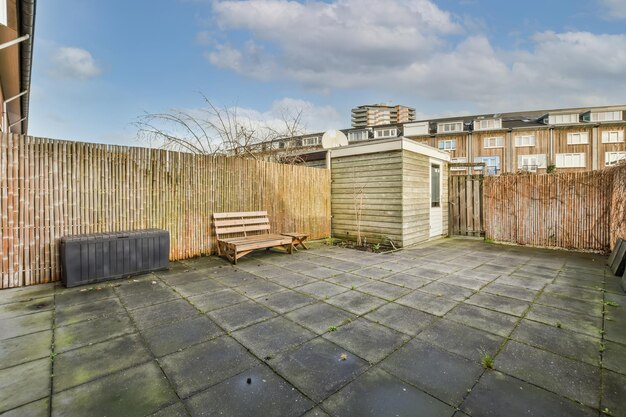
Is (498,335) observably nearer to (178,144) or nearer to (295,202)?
(295,202)

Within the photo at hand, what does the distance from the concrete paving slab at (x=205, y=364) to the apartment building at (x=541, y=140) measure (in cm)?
2561

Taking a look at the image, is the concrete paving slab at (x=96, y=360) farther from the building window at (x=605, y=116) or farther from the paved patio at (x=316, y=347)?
the building window at (x=605, y=116)

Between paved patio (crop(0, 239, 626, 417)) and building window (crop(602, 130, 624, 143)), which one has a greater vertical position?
building window (crop(602, 130, 624, 143))

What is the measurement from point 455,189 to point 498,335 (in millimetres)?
8262

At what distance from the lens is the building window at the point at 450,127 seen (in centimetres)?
3341

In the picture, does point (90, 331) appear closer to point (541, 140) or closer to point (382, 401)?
point (382, 401)

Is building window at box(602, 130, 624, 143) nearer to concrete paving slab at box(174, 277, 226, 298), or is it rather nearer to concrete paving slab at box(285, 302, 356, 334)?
concrete paving slab at box(285, 302, 356, 334)

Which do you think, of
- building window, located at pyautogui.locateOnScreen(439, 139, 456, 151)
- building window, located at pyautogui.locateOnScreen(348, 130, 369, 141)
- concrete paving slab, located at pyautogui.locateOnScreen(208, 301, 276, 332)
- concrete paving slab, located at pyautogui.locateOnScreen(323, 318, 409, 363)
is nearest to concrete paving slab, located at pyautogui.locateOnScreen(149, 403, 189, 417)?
concrete paving slab, located at pyautogui.locateOnScreen(208, 301, 276, 332)

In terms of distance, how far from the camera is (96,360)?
2447 mm

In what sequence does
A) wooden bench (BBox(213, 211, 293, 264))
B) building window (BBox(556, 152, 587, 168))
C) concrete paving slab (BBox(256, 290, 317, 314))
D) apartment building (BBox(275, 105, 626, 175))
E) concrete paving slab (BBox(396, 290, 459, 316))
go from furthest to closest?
building window (BBox(556, 152, 587, 168)) < apartment building (BBox(275, 105, 626, 175)) < wooden bench (BBox(213, 211, 293, 264)) < concrete paving slab (BBox(256, 290, 317, 314)) < concrete paving slab (BBox(396, 290, 459, 316))

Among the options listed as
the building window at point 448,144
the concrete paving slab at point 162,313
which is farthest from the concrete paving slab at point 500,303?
the building window at point 448,144

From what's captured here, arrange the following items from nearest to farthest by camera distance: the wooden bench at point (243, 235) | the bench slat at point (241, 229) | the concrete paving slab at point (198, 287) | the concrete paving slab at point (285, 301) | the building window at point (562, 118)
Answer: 1. the concrete paving slab at point (285, 301)
2. the concrete paving slab at point (198, 287)
3. the wooden bench at point (243, 235)
4. the bench slat at point (241, 229)
5. the building window at point (562, 118)

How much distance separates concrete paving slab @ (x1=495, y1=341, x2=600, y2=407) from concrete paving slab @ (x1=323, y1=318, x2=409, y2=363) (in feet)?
2.88

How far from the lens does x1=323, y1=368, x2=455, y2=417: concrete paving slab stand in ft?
6.03
